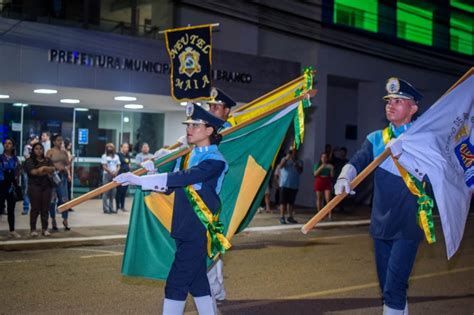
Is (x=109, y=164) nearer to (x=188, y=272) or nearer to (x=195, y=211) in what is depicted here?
(x=195, y=211)

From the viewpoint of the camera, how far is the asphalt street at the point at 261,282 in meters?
7.76

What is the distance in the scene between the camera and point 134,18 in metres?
20.7

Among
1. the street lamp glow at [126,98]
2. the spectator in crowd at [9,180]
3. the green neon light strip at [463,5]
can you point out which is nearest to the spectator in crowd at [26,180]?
the street lamp glow at [126,98]

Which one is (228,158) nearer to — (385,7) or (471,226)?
(471,226)

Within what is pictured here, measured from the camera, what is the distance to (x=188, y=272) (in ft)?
18.3

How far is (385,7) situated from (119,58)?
14.9m

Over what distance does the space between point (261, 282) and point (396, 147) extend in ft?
12.5

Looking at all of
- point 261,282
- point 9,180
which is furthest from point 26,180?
point 261,282

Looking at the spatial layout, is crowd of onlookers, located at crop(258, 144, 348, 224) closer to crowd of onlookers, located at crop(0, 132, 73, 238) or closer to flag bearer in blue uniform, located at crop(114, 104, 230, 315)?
crowd of onlookers, located at crop(0, 132, 73, 238)

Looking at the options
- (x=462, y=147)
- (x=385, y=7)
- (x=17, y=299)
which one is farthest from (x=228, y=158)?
(x=385, y=7)

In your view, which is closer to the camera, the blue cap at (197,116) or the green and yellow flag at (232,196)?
the blue cap at (197,116)

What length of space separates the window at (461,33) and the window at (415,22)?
1.98 meters

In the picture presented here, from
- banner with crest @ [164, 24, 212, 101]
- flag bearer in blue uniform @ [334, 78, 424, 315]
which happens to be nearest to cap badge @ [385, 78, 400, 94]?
flag bearer in blue uniform @ [334, 78, 424, 315]

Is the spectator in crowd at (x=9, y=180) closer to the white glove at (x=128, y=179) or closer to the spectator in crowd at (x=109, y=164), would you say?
the spectator in crowd at (x=109, y=164)
